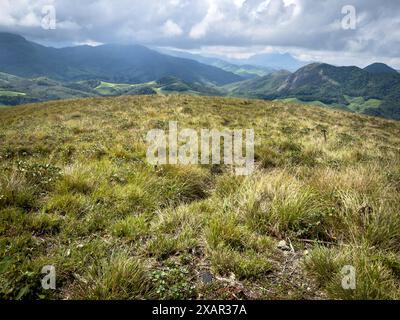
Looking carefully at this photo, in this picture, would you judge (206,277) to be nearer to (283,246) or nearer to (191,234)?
(191,234)

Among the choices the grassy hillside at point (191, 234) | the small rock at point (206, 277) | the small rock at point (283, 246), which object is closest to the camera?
the grassy hillside at point (191, 234)

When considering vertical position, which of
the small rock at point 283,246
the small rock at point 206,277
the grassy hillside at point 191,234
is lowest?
the small rock at point 206,277

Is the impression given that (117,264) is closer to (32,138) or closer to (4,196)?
(4,196)

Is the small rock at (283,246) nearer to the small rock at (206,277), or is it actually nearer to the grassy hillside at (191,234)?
the grassy hillside at (191,234)

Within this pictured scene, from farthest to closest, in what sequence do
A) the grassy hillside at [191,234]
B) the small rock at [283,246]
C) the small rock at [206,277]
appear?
the small rock at [283,246], the small rock at [206,277], the grassy hillside at [191,234]

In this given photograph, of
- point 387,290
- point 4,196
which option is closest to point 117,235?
point 4,196

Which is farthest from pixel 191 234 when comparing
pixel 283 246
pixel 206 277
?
pixel 283 246

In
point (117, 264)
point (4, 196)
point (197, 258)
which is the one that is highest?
point (4, 196)

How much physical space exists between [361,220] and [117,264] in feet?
12.8

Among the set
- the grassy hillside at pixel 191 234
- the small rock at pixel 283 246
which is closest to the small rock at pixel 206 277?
the grassy hillside at pixel 191 234

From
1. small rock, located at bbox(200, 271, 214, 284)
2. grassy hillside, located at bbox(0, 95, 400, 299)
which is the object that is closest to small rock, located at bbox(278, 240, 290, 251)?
grassy hillside, located at bbox(0, 95, 400, 299)

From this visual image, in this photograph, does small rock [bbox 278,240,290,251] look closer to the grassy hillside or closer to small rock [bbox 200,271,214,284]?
the grassy hillside

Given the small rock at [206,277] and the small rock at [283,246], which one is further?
the small rock at [283,246]

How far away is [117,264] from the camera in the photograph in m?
3.62
